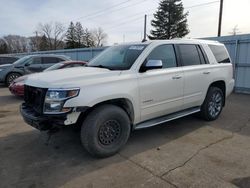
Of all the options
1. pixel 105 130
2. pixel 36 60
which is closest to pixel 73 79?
pixel 105 130

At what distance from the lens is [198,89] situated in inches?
206

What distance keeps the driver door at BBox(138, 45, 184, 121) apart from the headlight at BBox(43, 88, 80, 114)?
1241 mm

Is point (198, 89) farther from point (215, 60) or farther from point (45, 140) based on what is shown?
point (45, 140)

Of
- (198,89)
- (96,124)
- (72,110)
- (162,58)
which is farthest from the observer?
(198,89)

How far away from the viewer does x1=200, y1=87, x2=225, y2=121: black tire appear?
221 inches

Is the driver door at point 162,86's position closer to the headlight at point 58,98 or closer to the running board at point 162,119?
the running board at point 162,119

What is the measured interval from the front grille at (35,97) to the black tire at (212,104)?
371 cm

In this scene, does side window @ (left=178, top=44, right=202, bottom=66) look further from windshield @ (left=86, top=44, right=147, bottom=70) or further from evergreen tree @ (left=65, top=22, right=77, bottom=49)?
→ evergreen tree @ (left=65, top=22, right=77, bottom=49)

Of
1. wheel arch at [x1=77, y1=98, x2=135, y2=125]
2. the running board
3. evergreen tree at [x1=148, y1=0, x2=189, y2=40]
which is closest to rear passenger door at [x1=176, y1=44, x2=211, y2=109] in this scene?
the running board

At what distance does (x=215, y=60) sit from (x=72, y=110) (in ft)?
12.7

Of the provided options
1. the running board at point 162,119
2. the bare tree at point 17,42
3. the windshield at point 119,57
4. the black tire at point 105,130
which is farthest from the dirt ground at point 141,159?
the bare tree at point 17,42

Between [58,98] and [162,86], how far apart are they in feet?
6.44

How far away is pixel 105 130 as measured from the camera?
12.5ft

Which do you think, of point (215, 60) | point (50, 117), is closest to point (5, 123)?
point (50, 117)
